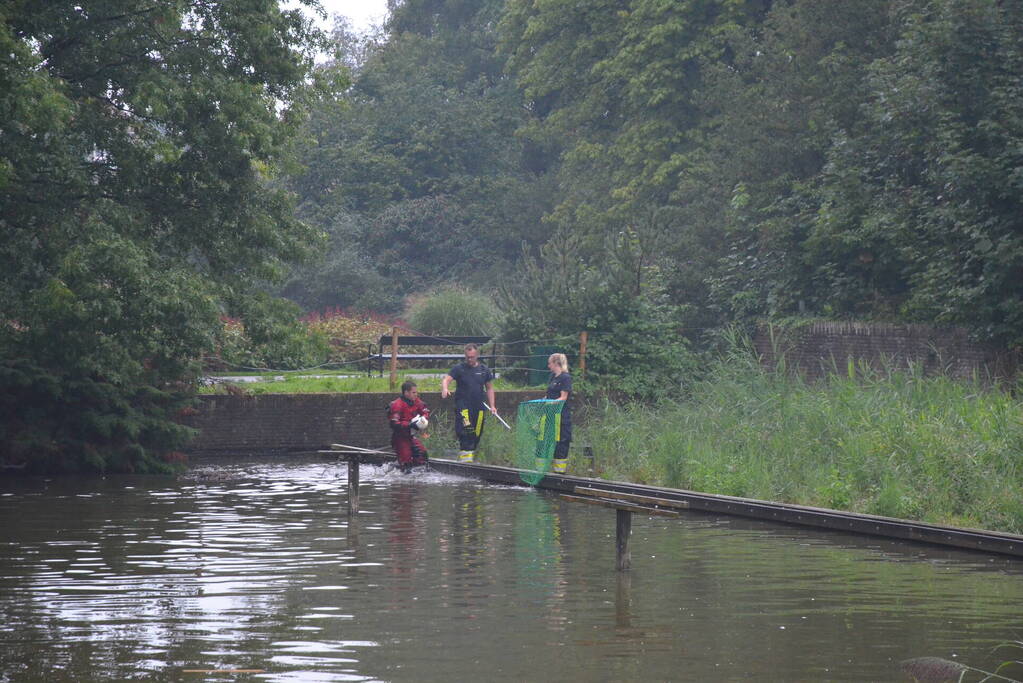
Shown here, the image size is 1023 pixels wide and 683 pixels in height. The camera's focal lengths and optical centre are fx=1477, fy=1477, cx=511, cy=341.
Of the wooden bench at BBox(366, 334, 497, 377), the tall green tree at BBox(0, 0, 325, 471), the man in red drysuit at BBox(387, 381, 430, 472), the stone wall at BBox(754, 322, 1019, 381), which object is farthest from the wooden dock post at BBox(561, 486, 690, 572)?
the wooden bench at BBox(366, 334, 497, 377)

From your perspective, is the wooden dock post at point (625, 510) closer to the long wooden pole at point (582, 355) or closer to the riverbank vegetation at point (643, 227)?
the riverbank vegetation at point (643, 227)

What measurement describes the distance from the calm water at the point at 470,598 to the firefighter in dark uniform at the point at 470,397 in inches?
167

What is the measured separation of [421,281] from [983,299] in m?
34.4

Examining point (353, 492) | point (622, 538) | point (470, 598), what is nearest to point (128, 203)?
point (353, 492)

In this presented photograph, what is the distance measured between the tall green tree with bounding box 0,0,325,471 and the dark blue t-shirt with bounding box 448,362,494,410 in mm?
3415

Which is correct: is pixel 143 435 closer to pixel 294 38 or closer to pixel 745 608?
pixel 294 38

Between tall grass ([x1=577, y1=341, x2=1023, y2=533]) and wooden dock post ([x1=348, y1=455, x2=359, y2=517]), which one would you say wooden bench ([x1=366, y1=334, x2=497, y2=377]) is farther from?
wooden dock post ([x1=348, y1=455, x2=359, y2=517])

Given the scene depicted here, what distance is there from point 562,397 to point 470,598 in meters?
8.87

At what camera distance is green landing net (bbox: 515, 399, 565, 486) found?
1949 centimetres

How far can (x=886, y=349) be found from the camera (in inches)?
994

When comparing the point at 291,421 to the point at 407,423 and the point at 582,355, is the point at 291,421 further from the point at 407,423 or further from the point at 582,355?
the point at 407,423

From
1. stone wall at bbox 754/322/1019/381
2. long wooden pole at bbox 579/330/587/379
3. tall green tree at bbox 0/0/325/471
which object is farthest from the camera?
long wooden pole at bbox 579/330/587/379

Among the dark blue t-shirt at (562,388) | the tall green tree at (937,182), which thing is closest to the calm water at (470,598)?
the dark blue t-shirt at (562,388)

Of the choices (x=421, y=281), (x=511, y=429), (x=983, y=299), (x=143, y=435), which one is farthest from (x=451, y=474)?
(x=421, y=281)
